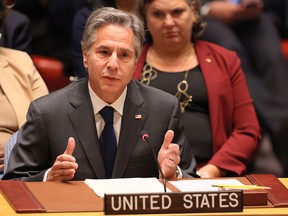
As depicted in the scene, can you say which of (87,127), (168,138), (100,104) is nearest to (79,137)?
(87,127)

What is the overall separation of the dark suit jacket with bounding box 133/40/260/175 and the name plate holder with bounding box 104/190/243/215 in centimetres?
135

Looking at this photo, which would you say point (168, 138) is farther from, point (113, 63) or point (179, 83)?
point (179, 83)

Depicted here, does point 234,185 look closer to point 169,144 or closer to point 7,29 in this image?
point 169,144

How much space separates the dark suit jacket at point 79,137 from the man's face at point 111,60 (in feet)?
0.24

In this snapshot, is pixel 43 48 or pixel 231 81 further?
pixel 43 48

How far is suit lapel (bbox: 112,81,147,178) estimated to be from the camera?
3.61 m

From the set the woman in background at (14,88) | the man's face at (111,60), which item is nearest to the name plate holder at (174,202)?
the man's face at (111,60)

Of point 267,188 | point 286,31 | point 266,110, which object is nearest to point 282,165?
point 266,110

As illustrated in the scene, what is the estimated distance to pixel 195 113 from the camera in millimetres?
4379

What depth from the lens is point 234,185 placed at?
320 centimetres

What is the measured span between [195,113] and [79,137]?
0.92m

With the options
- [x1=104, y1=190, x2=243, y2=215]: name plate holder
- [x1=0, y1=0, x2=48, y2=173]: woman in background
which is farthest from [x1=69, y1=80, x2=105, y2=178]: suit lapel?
[x1=104, y1=190, x2=243, y2=215]: name plate holder

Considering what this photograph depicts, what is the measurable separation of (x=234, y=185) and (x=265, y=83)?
2.61m

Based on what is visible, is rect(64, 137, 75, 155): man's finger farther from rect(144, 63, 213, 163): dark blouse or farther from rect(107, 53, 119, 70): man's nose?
rect(144, 63, 213, 163): dark blouse
